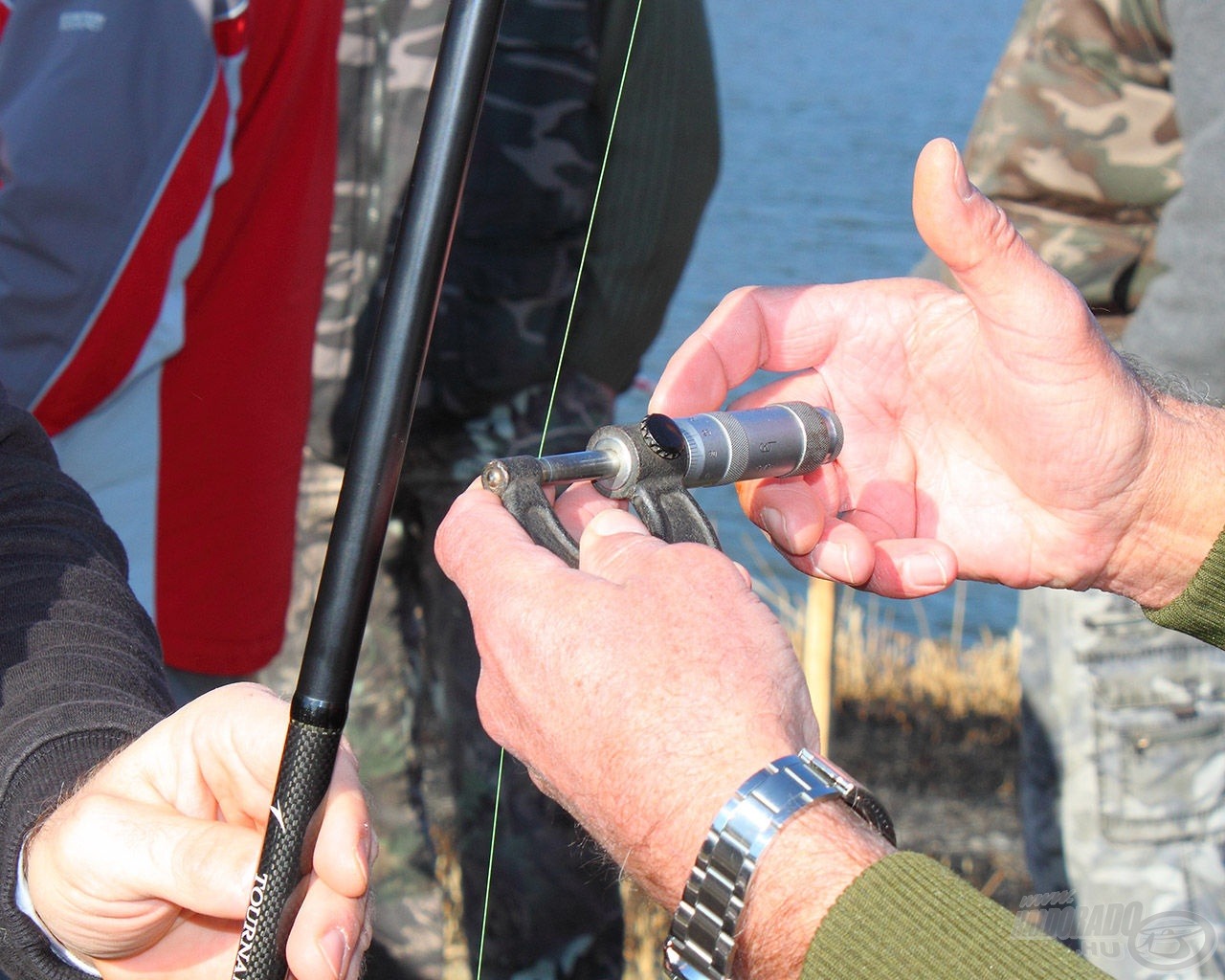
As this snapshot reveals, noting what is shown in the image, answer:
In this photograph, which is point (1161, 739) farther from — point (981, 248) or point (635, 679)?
point (635, 679)

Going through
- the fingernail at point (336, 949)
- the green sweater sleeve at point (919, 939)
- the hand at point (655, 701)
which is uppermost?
the hand at point (655, 701)

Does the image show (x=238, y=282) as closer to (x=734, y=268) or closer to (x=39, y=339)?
(x=39, y=339)

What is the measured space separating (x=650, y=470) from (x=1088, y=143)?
1789mm

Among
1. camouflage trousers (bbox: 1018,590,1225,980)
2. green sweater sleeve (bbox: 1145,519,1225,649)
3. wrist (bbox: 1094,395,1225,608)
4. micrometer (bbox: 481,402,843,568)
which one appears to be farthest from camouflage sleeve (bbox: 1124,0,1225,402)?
micrometer (bbox: 481,402,843,568)

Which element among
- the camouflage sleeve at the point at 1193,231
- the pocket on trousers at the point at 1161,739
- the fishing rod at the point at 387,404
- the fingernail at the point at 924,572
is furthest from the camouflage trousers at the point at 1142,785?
the fishing rod at the point at 387,404

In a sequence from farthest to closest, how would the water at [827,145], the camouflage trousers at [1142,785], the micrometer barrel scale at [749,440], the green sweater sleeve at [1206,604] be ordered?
the water at [827,145]
the camouflage trousers at [1142,785]
the green sweater sleeve at [1206,604]
the micrometer barrel scale at [749,440]

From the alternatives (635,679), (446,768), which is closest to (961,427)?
(635,679)

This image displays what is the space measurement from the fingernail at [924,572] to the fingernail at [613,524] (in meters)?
0.50

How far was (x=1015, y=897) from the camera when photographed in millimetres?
3479

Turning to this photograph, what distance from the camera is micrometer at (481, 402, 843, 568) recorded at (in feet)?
4.13

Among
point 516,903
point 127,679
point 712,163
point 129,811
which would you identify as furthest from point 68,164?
point 516,903

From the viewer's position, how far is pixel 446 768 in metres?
2.84

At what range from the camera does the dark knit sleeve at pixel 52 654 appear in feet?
4.53

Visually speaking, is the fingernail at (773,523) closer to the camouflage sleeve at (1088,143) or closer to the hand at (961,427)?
the hand at (961,427)
